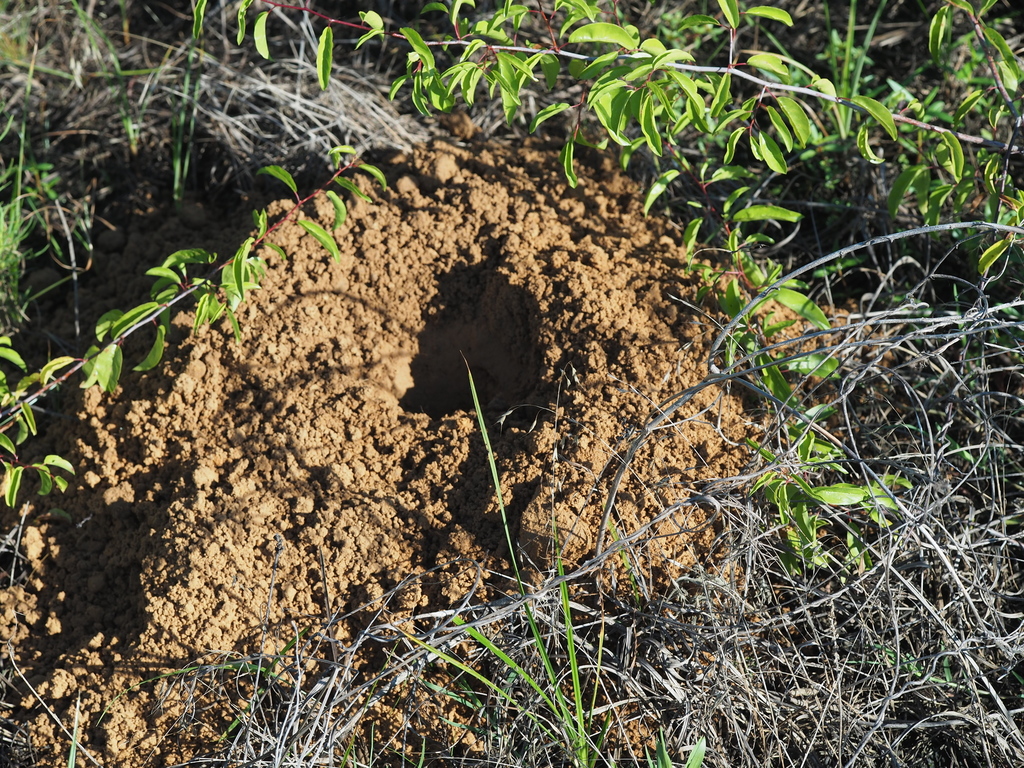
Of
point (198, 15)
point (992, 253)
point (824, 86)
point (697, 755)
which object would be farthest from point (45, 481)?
point (992, 253)

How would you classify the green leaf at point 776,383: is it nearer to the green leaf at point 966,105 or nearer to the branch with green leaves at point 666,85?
the branch with green leaves at point 666,85

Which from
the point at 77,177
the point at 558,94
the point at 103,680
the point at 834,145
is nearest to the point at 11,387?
the point at 77,177

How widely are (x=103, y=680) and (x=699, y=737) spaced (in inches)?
51.1

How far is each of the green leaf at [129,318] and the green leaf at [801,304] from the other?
1.53m

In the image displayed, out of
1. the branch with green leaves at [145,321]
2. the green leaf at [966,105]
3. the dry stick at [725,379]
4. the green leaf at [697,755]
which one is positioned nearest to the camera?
the green leaf at [697,755]

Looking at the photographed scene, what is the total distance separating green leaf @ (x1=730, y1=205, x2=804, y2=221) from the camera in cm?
208

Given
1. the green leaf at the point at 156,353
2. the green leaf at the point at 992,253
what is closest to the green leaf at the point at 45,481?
the green leaf at the point at 156,353

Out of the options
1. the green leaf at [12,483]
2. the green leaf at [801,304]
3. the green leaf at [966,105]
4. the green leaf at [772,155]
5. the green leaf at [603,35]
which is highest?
the green leaf at [603,35]

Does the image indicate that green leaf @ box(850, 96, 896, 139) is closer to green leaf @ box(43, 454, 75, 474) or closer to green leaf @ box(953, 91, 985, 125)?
green leaf @ box(953, 91, 985, 125)

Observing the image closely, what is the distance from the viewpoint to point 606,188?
8.02ft

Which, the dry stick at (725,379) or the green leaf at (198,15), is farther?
the green leaf at (198,15)

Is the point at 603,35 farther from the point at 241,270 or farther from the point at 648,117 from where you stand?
the point at 241,270

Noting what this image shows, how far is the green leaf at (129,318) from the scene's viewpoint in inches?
81.1

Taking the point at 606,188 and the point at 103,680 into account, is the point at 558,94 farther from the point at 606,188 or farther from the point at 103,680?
the point at 103,680
